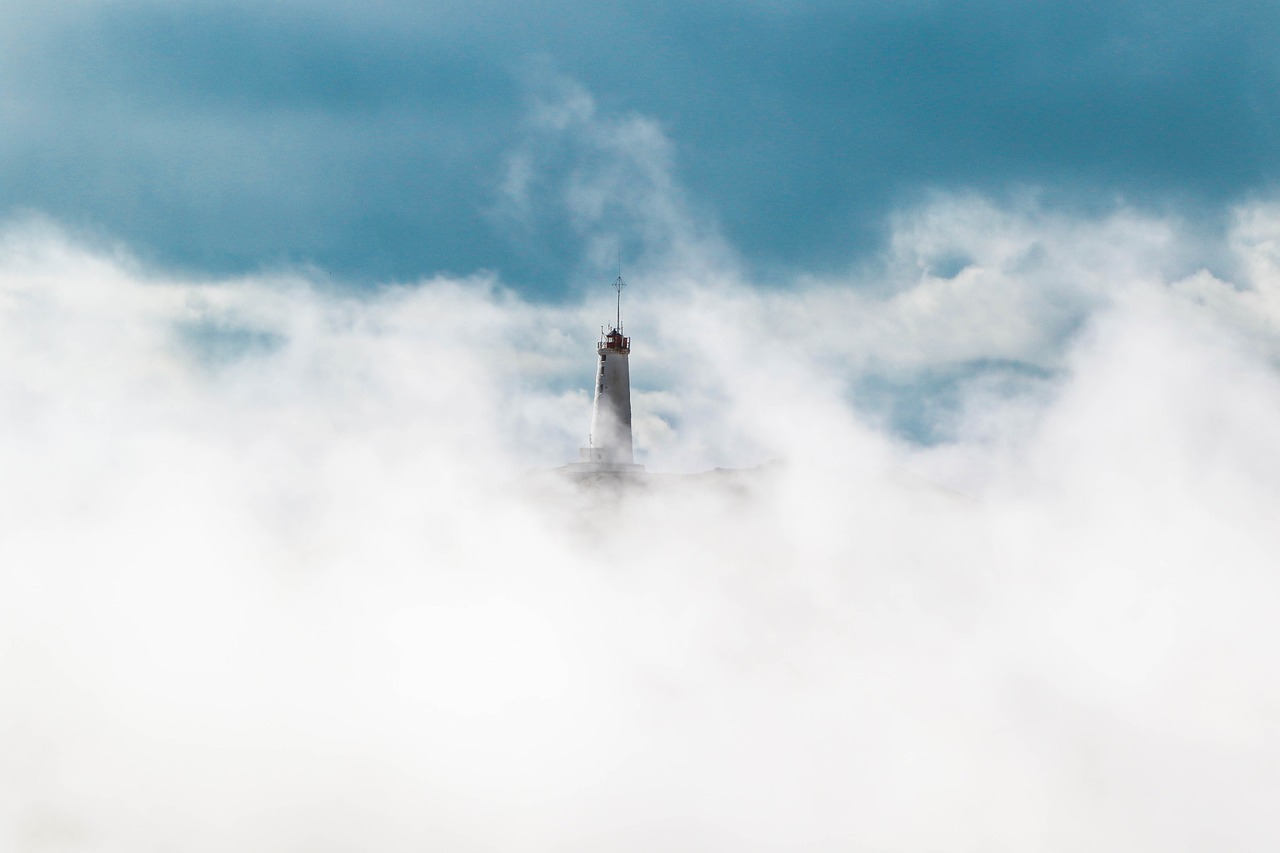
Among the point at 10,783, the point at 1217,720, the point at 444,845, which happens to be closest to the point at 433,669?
the point at 444,845

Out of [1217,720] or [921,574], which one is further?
[921,574]

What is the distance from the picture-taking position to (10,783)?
26266 mm

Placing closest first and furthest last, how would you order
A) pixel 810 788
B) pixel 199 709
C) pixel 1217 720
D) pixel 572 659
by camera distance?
1. pixel 1217 720
2. pixel 810 788
3. pixel 199 709
4. pixel 572 659

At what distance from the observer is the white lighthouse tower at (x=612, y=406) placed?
6844 centimetres

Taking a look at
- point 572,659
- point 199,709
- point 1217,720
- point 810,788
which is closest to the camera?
point 1217,720

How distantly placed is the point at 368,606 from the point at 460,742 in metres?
5.02

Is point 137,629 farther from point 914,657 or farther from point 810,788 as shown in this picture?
Result: point 914,657

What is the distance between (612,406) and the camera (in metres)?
69.9

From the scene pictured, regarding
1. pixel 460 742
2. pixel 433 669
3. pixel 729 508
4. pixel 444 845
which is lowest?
pixel 444 845

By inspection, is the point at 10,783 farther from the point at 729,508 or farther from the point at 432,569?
the point at 729,508

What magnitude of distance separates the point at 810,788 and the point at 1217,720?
885cm

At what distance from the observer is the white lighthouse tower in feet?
225

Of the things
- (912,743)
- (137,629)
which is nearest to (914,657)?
(912,743)

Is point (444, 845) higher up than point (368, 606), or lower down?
lower down
